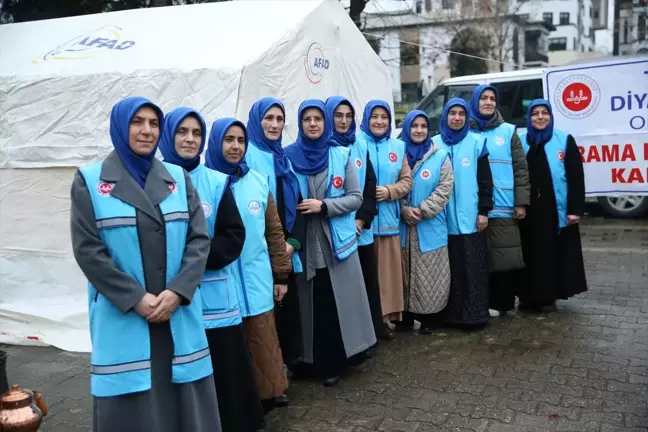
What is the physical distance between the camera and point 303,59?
229 inches

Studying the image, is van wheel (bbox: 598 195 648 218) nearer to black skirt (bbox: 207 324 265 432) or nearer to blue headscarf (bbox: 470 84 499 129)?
blue headscarf (bbox: 470 84 499 129)

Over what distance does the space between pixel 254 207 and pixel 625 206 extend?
8.61 m

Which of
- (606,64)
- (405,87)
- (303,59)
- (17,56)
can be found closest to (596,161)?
(606,64)

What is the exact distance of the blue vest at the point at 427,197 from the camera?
504 centimetres

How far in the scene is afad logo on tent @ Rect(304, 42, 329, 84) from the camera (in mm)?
5902

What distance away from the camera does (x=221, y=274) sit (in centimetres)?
318

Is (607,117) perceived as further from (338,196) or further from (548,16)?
(548,16)

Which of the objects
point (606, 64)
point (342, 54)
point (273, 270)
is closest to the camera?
point (273, 270)

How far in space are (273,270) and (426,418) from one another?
4.03ft

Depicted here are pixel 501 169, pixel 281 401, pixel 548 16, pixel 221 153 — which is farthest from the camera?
pixel 548 16

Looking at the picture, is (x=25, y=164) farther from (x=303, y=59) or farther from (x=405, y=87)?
(x=405, y=87)

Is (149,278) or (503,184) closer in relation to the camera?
(149,278)

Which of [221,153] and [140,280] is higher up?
[221,153]

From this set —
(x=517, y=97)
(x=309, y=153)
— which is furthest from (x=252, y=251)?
(x=517, y=97)
